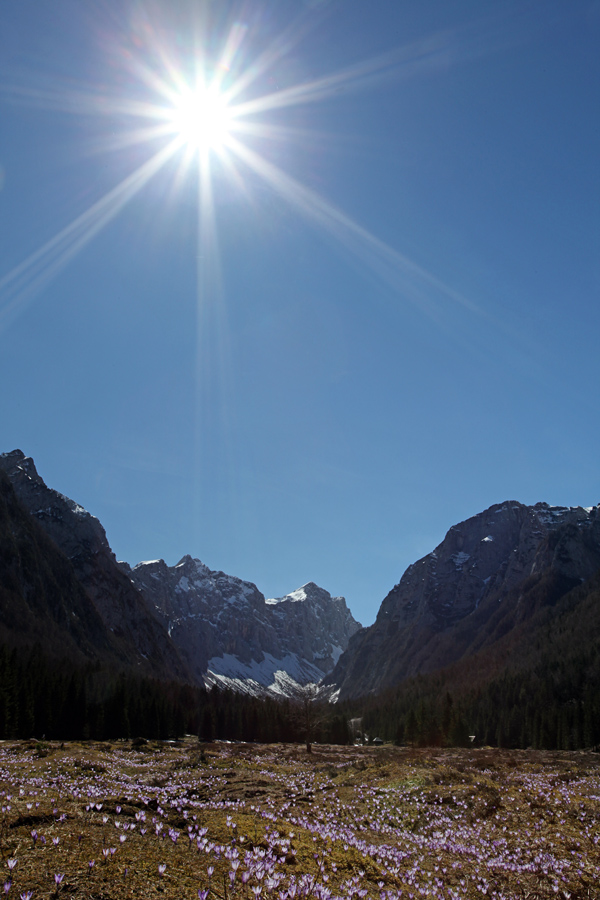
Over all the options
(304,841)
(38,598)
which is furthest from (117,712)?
(38,598)

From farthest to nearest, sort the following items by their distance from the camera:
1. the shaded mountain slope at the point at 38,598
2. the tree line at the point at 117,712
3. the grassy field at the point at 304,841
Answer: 1. the shaded mountain slope at the point at 38,598
2. the tree line at the point at 117,712
3. the grassy field at the point at 304,841

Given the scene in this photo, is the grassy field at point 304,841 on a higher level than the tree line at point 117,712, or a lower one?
higher

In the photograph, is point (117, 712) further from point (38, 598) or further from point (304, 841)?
point (38, 598)

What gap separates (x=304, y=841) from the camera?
33.0ft

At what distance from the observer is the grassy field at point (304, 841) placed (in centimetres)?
633

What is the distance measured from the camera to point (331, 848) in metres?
10.1

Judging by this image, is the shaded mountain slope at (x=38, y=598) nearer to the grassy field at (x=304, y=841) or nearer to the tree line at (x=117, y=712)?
the tree line at (x=117, y=712)

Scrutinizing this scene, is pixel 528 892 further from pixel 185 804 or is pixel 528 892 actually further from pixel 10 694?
pixel 10 694

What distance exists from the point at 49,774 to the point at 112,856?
1857 cm

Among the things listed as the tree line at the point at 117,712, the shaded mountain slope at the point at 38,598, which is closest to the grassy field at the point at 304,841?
the tree line at the point at 117,712

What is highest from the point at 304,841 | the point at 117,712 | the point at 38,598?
the point at 38,598

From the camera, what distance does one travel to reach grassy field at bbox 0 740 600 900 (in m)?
6.33

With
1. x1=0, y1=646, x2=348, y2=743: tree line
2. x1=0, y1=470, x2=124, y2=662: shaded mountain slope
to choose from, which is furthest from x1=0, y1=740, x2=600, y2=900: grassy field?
x1=0, y1=470, x2=124, y2=662: shaded mountain slope

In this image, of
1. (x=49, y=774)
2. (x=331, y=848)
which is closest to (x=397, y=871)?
(x=331, y=848)
